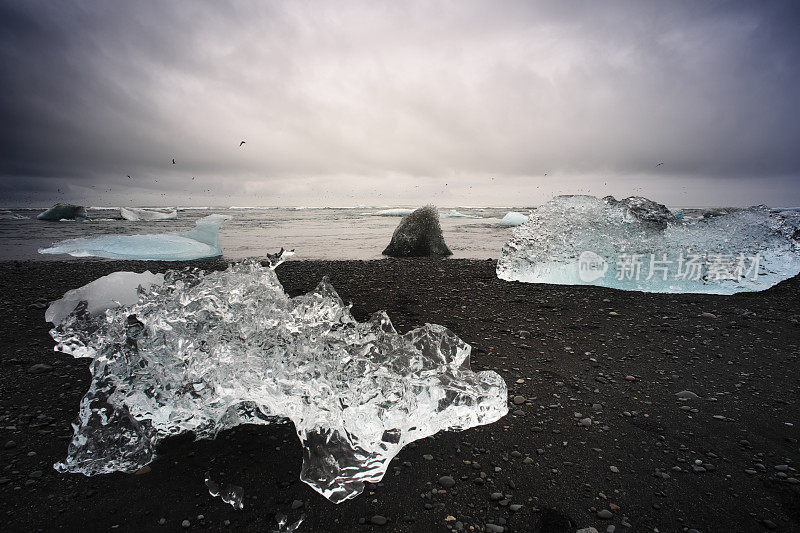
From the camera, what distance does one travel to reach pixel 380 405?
2086 millimetres

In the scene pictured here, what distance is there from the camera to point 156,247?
8906mm

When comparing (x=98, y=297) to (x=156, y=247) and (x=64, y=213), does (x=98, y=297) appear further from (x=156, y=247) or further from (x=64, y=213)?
(x=64, y=213)

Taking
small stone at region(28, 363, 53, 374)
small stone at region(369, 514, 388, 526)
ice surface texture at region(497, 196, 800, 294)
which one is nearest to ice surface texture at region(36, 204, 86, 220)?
small stone at region(28, 363, 53, 374)

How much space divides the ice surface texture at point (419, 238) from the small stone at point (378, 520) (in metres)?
8.08

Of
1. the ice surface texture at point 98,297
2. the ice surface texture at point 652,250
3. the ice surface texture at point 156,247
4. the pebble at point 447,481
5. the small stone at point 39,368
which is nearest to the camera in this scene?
the pebble at point 447,481

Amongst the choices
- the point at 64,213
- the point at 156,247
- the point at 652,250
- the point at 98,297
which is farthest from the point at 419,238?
the point at 64,213

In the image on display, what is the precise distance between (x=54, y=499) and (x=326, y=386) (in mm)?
1325

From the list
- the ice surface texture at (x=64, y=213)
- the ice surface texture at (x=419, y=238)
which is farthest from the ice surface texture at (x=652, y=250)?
the ice surface texture at (x=64, y=213)

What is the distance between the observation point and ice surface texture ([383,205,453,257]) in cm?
977

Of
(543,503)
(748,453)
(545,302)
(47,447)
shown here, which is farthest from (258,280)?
(545,302)

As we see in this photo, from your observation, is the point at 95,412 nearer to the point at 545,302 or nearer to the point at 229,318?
the point at 229,318

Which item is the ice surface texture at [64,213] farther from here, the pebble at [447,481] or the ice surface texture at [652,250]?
the pebble at [447,481]

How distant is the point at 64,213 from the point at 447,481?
30.7 m

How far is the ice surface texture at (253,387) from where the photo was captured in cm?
205
